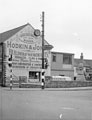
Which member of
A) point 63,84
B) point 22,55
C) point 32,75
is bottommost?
point 63,84

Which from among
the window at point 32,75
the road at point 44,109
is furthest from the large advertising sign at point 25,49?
the road at point 44,109

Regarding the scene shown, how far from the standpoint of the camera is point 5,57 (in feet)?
137

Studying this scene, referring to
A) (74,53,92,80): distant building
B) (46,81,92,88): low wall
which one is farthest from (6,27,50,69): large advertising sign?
(74,53,92,80): distant building

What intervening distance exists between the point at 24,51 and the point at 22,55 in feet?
2.45

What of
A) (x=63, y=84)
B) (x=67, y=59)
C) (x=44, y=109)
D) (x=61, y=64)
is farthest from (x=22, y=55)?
(x=44, y=109)

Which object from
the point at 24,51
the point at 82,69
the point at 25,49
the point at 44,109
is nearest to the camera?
the point at 44,109

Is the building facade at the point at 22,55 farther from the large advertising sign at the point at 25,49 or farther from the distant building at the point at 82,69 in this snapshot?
the distant building at the point at 82,69

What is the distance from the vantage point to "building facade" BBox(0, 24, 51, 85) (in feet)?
138

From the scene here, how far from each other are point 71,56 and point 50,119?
45.9 m

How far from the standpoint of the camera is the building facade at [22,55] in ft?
138

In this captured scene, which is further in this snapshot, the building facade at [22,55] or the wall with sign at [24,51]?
the wall with sign at [24,51]

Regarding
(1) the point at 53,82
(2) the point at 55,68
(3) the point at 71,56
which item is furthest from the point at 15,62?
(3) the point at 71,56

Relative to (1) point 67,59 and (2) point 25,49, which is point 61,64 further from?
(2) point 25,49

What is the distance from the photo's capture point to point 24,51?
1736 inches
